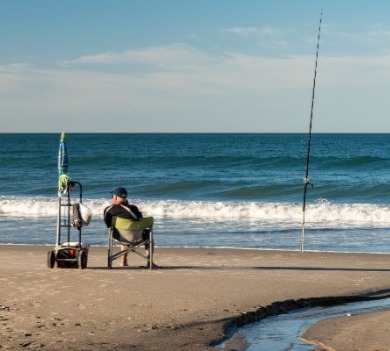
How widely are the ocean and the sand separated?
3.72 meters

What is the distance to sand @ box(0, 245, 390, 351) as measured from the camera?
6667 millimetres

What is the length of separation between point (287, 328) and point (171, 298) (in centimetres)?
145

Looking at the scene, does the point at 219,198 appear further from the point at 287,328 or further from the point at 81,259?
the point at 287,328

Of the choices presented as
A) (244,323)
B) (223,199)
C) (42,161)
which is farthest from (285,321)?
(42,161)

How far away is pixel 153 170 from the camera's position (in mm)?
46812

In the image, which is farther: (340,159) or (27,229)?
(340,159)

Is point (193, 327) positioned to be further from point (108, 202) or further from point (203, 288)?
point (108, 202)

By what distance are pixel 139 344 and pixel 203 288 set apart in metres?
2.67

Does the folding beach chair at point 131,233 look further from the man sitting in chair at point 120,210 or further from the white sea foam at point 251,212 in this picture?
the white sea foam at point 251,212

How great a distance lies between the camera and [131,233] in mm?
10773

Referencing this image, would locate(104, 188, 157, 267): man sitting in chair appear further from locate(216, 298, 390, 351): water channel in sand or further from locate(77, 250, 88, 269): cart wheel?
locate(216, 298, 390, 351): water channel in sand

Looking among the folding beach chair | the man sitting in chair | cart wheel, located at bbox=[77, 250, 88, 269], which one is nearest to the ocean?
the man sitting in chair

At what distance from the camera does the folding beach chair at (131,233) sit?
10.7m

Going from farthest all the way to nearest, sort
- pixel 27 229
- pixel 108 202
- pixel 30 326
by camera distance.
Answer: pixel 108 202, pixel 27 229, pixel 30 326
